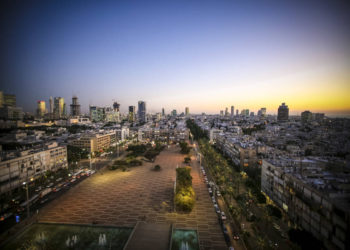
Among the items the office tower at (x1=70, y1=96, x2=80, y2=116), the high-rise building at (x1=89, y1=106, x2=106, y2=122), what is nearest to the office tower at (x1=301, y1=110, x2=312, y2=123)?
the high-rise building at (x1=89, y1=106, x2=106, y2=122)

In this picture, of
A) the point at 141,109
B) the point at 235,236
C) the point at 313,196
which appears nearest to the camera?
the point at 313,196

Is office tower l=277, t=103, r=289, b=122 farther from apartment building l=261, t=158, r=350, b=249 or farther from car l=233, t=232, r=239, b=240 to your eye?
car l=233, t=232, r=239, b=240

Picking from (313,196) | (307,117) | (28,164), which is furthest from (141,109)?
(313,196)

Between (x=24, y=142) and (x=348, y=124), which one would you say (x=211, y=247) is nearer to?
(x=348, y=124)

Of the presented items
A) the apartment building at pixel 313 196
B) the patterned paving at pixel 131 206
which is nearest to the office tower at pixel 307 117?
the apartment building at pixel 313 196

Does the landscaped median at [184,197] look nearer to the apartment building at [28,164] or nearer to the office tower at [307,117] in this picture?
the apartment building at [28,164]

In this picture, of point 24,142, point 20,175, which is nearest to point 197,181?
point 20,175

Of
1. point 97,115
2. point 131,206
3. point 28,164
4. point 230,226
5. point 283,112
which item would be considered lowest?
point 230,226

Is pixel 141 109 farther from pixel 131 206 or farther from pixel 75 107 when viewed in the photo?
pixel 131 206
